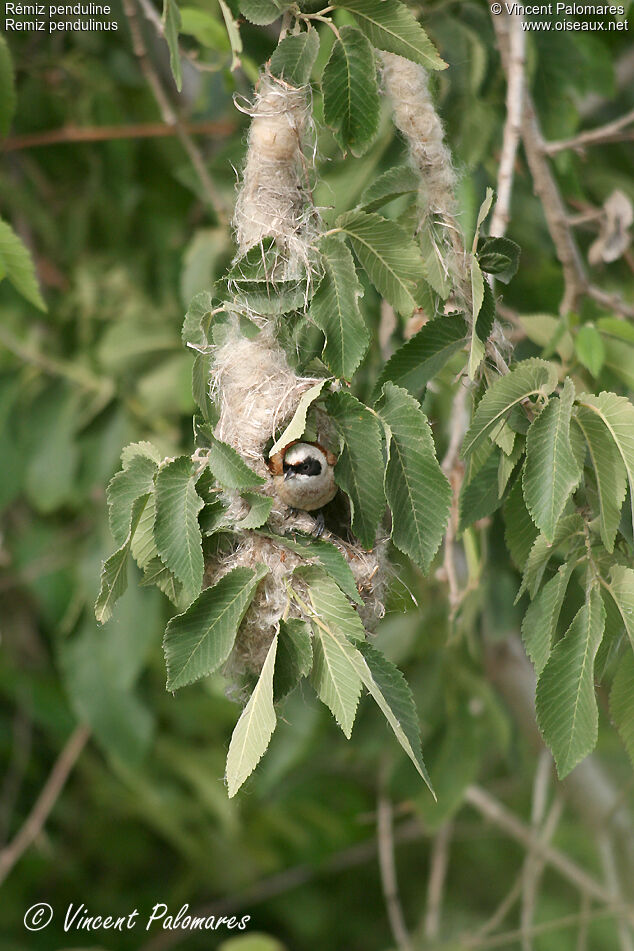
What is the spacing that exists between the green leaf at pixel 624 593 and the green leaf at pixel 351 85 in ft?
2.08

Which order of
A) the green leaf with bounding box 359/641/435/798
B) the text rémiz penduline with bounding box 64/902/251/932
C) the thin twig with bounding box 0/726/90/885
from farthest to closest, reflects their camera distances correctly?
the text rémiz penduline with bounding box 64/902/251/932 < the thin twig with bounding box 0/726/90/885 < the green leaf with bounding box 359/641/435/798

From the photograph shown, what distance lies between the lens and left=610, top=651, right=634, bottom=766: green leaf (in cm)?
117

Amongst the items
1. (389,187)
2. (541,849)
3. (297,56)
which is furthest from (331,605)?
(541,849)

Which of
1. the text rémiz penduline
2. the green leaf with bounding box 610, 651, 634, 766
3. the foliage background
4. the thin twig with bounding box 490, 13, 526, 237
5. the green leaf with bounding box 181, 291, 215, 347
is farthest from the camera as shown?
the text rémiz penduline

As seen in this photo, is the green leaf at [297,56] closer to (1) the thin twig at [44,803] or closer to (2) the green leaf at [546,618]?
(2) the green leaf at [546,618]

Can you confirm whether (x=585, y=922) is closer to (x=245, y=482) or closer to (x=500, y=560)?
(x=500, y=560)

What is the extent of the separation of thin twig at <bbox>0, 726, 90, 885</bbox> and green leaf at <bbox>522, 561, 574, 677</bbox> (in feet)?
8.17

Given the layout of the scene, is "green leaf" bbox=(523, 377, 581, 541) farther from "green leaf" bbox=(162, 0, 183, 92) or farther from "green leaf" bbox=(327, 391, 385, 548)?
"green leaf" bbox=(162, 0, 183, 92)

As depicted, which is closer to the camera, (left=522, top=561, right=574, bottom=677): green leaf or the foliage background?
(left=522, top=561, right=574, bottom=677): green leaf

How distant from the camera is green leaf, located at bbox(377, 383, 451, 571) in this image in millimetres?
1150

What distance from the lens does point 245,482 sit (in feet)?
3.72

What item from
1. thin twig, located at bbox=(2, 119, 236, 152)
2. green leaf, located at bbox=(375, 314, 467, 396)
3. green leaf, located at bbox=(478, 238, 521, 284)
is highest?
green leaf, located at bbox=(478, 238, 521, 284)

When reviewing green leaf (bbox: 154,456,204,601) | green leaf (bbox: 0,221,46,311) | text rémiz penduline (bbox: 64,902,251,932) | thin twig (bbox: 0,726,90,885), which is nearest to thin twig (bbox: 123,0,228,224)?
green leaf (bbox: 0,221,46,311)

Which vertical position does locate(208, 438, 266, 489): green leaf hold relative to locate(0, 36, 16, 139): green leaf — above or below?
below
